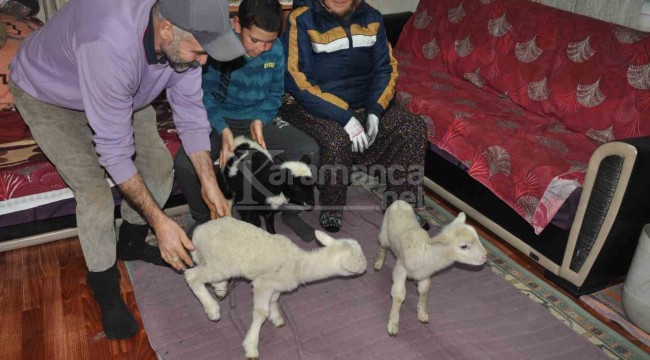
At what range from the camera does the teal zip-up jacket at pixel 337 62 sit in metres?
3.22

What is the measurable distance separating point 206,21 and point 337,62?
1655mm

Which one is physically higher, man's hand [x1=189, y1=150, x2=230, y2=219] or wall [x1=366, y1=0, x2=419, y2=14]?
wall [x1=366, y1=0, x2=419, y2=14]

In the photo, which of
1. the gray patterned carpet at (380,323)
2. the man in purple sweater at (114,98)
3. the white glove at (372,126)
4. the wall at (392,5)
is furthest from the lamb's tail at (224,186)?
the wall at (392,5)

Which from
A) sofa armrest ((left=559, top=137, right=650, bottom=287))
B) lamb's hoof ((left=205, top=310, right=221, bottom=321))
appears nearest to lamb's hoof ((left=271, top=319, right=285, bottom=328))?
lamb's hoof ((left=205, top=310, right=221, bottom=321))

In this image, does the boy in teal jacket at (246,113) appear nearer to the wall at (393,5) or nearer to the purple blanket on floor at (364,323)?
the purple blanket on floor at (364,323)

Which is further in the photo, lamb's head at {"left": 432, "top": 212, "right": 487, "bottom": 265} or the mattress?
the mattress

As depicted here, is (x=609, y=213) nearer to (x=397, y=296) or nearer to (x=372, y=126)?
(x=397, y=296)

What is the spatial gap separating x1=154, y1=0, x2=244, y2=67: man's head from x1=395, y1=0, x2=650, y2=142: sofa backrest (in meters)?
2.47

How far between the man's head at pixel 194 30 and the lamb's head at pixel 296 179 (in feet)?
3.05

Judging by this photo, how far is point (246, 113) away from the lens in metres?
3.09

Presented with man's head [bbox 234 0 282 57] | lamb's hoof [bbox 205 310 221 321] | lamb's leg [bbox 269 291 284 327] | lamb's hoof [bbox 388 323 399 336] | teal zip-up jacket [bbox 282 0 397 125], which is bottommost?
lamb's hoof [bbox 205 310 221 321]

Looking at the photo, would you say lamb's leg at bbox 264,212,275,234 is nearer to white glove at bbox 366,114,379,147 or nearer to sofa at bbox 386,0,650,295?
white glove at bbox 366,114,379,147

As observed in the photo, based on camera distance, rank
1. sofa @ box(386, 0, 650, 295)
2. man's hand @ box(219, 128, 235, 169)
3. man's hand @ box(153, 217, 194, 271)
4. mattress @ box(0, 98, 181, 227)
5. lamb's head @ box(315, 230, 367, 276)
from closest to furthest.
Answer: man's hand @ box(153, 217, 194, 271)
lamb's head @ box(315, 230, 367, 276)
sofa @ box(386, 0, 650, 295)
mattress @ box(0, 98, 181, 227)
man's hand @ box(219, 128, 235, 169)

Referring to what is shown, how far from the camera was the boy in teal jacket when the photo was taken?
9.60ft
